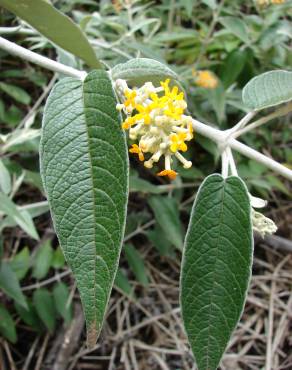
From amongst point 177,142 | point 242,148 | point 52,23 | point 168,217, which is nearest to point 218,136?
point 242,148

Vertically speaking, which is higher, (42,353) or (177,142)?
(177,142)

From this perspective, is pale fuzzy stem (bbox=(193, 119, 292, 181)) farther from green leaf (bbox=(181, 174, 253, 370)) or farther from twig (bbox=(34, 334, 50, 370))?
twig (bbox=(34, 334, 50, 370))

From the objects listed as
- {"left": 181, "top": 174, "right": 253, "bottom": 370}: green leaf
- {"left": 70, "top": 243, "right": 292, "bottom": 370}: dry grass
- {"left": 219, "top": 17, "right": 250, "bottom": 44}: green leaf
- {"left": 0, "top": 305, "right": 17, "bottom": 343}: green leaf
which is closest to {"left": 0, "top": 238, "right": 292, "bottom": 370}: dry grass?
{"left": 70, "top": 243, "right": 292, "bottom": 370}: dry grass

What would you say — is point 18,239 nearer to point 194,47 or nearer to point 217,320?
point 194,47

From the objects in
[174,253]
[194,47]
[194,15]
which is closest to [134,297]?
[174,253]

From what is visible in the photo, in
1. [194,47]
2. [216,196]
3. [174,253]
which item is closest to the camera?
[216,196]

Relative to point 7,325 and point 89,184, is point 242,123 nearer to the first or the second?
point 89,184

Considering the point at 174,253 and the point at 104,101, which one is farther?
the point at 174,253

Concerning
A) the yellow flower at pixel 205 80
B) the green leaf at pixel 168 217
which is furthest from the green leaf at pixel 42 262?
the yellow flower at pixel 205 80
